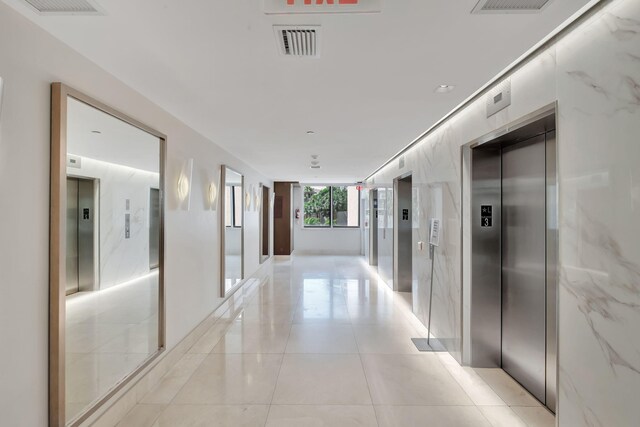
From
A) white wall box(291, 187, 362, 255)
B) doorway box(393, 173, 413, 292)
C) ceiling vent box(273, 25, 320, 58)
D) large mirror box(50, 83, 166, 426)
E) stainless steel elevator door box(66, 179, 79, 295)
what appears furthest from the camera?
white wall box(291, 187, 362, 255)

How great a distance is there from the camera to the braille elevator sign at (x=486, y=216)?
3.42 m

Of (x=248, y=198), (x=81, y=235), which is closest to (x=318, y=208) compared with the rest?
(x=248, y=198)

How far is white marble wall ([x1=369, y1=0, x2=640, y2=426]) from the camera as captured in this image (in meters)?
1.65

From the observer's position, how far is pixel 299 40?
2055 millimetres

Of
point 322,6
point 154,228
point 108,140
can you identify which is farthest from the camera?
point 154,228

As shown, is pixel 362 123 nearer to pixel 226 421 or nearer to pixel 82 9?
pixel 82 9

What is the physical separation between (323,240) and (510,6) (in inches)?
455

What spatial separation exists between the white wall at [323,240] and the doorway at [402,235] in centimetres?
603

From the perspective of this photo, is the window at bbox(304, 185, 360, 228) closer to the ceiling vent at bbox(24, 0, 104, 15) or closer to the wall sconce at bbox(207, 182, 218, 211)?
the wall sconce at bbox(207, 182, 218, 211)

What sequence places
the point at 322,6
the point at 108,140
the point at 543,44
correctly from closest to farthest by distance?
1. the point at 322,6
2. the point at 543,44
3. the point at 108,140

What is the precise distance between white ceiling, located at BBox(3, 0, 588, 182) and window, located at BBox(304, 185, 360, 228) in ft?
30.0

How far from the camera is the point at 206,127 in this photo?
4273 mm

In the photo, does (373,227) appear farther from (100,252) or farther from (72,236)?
(72,236)

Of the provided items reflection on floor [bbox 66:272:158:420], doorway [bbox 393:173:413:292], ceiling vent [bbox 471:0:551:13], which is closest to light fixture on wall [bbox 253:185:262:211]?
doorway [bbox 393:173:413:292]
